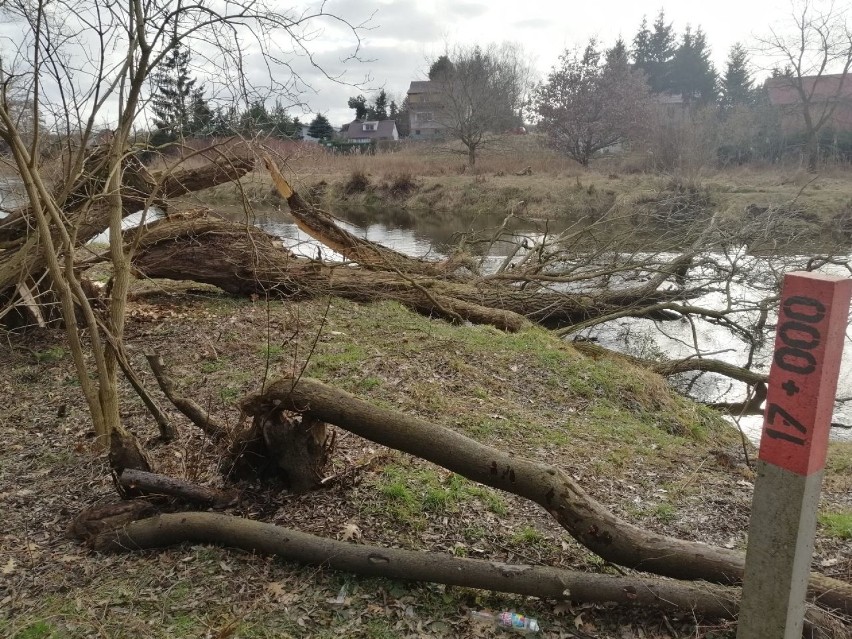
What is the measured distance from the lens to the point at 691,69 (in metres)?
54.7

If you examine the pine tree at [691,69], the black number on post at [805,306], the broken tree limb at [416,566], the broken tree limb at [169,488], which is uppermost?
the pine tree at [691,69]

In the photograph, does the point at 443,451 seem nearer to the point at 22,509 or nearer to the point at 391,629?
the point at 391,629

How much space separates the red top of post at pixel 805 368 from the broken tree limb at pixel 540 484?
127 centimetres

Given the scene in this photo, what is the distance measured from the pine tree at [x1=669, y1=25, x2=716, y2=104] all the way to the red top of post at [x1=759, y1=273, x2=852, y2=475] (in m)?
58.6

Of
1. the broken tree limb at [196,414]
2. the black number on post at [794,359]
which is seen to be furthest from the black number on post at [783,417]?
the broken tree limb at [196,414]

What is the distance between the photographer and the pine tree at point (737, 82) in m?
47.6

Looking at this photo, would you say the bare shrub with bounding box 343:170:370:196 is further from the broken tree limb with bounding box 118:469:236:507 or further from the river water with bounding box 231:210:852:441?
the broken tree limb with bounding box 118:469:236:507

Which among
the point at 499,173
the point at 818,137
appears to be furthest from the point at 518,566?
the point at 818,137

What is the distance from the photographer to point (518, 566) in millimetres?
3146

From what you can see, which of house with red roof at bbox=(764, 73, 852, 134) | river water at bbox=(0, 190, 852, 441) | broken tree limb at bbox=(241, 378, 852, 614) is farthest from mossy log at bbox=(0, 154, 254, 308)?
house with red roof at bbox=(764, 73, 852, 134)

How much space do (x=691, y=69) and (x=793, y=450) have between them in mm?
61270

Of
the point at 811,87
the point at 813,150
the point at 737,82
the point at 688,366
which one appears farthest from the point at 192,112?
the point at 737,82

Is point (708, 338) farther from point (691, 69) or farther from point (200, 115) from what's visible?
point (691, 69)

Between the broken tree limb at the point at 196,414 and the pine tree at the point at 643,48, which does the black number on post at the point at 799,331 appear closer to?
the broken tree limb at the point at 196,414
